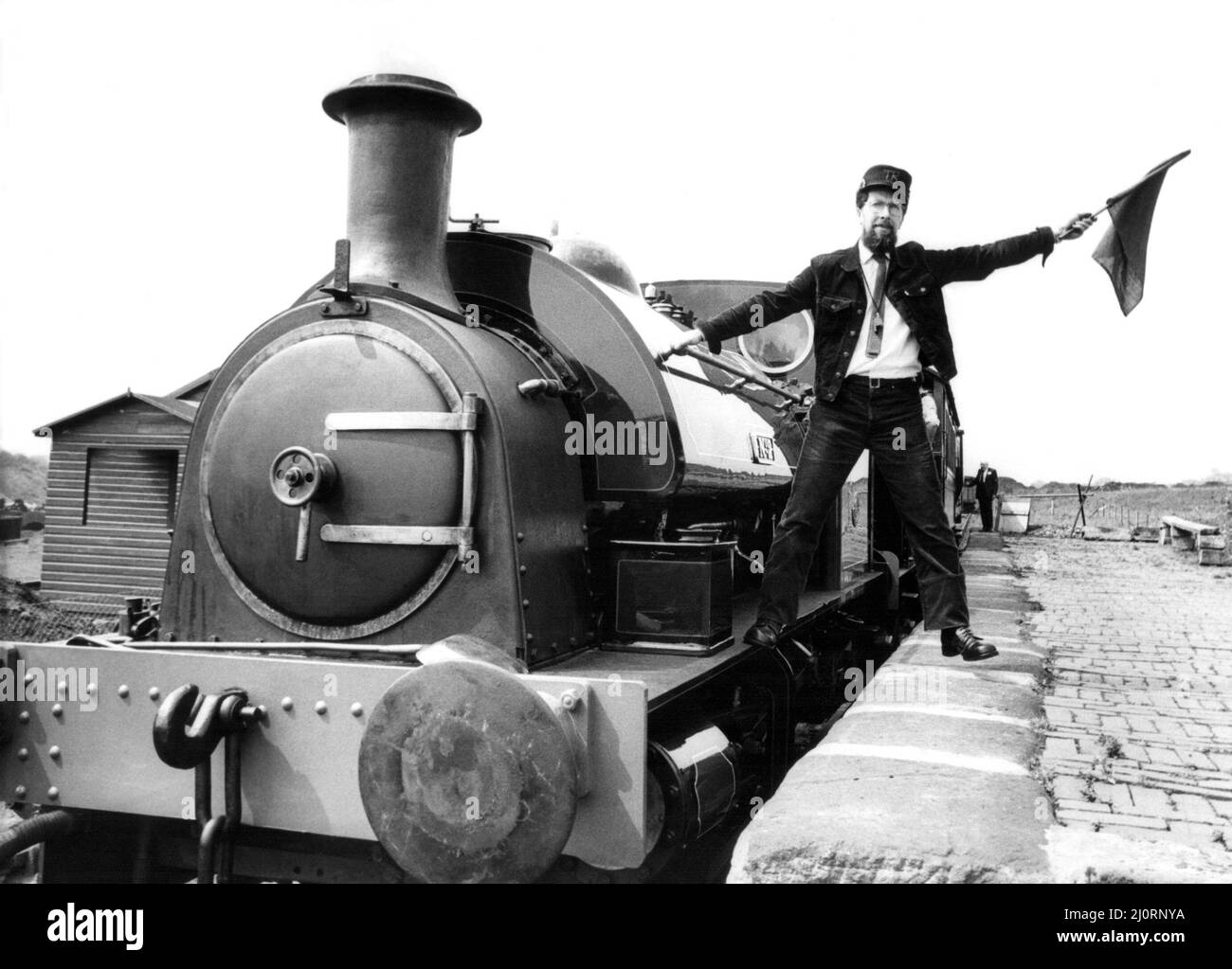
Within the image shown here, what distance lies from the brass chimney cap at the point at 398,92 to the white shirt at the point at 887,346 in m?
1.56

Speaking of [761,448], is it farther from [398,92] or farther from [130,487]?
[130,487]

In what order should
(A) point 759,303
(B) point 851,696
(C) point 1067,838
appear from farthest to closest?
(B) point 851,696 → (A) point 759,303 → (C) point 1067,838

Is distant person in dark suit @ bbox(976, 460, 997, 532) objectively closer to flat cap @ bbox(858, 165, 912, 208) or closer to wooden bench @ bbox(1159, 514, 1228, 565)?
wooden bench @ bbox(1159, 514, 1228, 565)

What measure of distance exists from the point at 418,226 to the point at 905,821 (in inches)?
86.8

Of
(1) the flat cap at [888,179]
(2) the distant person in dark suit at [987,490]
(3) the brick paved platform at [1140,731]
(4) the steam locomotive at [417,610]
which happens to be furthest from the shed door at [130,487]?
(2) the distant person in dark suit at [987,490]

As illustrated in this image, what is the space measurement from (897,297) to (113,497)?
14.0m

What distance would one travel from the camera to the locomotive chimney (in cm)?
312

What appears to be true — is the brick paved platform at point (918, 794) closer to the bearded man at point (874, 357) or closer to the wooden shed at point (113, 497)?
the bearded man at point (874, 357)

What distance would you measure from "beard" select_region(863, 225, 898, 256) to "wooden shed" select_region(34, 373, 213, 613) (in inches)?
482

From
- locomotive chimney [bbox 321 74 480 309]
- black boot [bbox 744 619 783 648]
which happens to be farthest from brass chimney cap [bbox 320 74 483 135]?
black boot [bbox 744 619 783 648]

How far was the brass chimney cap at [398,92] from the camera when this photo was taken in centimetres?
311

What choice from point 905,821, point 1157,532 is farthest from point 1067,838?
point 1157,532
